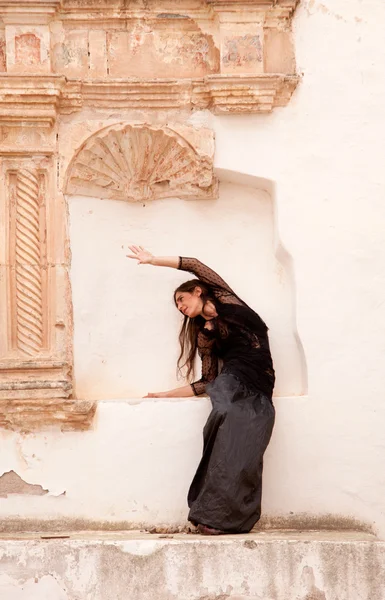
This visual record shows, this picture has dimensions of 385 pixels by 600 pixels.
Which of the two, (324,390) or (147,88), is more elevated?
(147,88)

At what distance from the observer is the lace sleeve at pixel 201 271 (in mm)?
6570

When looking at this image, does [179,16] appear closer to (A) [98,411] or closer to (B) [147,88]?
(B) [147,88]

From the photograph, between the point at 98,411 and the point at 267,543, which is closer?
the point at 267,543

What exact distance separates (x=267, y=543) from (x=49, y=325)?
167 centimetres

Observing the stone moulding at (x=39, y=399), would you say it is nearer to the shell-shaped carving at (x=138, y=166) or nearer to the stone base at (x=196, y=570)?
the stone base at (x=196, y=570)

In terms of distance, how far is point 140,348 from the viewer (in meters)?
6.94

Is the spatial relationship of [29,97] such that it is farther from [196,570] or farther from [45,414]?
[196,570]

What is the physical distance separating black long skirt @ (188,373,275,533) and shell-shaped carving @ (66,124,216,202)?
116cm

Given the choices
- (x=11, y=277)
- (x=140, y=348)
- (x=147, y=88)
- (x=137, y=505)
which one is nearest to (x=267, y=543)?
(x=137, y=505)

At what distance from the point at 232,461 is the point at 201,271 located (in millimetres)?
976

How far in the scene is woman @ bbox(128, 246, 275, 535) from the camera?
20.8 ft

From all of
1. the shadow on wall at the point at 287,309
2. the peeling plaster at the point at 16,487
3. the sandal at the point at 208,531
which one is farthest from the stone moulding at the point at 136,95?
the sandal at the point at 208,531

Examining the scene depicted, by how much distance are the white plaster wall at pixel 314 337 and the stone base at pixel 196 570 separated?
0.59 meters

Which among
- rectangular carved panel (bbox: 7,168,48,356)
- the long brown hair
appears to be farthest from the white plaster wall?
rectangular carved panel (bbox: 7,168,48,356)
